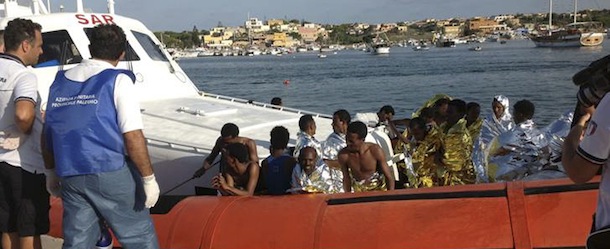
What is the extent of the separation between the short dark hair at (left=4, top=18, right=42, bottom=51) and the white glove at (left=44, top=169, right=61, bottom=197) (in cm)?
77

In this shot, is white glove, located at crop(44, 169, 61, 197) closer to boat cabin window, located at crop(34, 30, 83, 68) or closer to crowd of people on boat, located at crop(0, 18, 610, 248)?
crowd of people on boat, located at crop(0, 18, 610, 248)

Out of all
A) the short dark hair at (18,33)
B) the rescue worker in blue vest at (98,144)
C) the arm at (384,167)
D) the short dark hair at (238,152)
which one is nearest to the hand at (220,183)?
the short dark hair at (238,152)

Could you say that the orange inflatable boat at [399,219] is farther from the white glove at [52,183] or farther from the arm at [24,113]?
the arm at [24,113]

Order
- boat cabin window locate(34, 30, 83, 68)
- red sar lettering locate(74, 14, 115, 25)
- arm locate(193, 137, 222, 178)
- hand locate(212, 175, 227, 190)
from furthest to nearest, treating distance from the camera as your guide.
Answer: red sar lettering locate(74, 14, 115, 25) → boat cabin window locate(34, 30, 83, 68) → arm locate(193, 137, 222, 178) → hand locate(212, 175, 227, 190)

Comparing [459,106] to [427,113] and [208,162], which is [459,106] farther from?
[208,162]

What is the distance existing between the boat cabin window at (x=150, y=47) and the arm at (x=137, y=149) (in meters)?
5.64

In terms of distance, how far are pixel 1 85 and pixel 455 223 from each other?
2.67 metres

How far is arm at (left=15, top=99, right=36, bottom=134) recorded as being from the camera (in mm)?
3379

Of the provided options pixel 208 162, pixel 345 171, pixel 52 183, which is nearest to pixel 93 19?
pixel 208 162

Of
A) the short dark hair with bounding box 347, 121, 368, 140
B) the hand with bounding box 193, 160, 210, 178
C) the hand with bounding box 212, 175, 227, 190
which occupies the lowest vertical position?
the hand with bounding box 193, 160, 210, 178

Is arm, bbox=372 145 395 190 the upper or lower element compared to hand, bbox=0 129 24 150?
lower

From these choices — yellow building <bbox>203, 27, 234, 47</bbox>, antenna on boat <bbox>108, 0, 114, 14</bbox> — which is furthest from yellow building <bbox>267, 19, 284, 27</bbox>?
antenna on boat <bbox>108, 0, 114, 14</bbox>

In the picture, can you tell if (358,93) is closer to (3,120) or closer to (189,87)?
(189,87)

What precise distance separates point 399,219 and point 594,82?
1.71 meters
